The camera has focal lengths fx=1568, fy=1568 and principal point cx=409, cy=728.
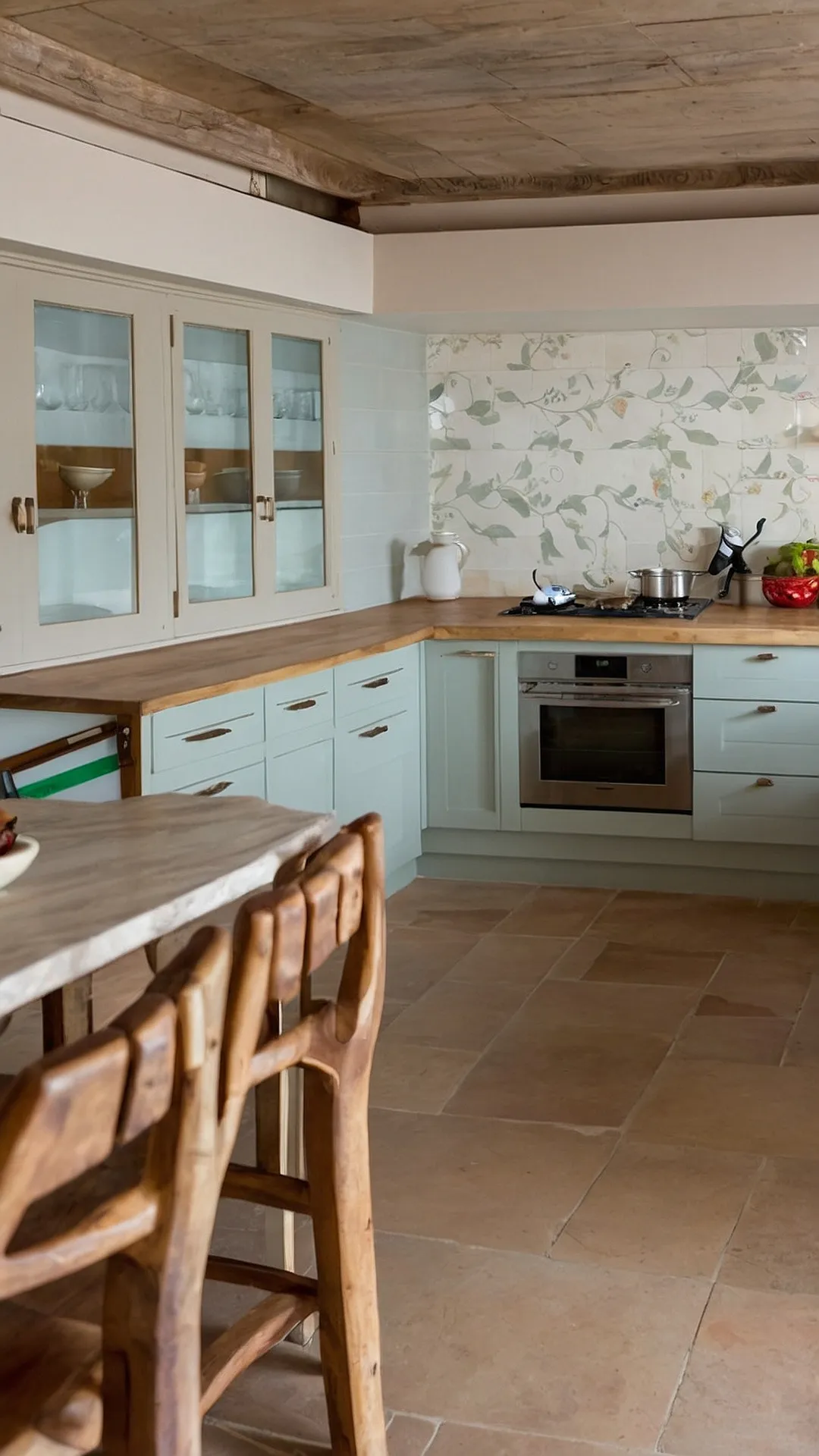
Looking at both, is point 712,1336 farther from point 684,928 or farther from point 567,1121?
point 684,928

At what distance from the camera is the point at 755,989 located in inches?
177

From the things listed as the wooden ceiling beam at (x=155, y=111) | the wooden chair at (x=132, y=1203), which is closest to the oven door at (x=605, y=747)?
the wooden ceiling beam at (x=155, y=111)

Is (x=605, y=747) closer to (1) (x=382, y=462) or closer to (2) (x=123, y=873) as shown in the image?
(1) (x=382, y=462)

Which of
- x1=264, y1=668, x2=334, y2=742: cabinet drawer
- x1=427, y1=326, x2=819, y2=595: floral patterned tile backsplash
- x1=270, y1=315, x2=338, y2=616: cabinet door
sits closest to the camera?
x1=264, y1=668, x2=334, y2=742: cabinet drawer

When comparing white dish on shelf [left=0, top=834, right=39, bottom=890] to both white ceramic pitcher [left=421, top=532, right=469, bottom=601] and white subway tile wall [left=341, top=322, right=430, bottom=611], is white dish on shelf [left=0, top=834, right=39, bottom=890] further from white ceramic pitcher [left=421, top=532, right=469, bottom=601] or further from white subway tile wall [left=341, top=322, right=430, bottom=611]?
white ceramic pitcher [left=421, top=532, right=469, bottom=601]

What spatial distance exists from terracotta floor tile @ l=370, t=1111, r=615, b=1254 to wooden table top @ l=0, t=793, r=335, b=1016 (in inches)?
38.9

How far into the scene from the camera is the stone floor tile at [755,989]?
14.1 ft

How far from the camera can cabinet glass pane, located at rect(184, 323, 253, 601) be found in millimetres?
4883

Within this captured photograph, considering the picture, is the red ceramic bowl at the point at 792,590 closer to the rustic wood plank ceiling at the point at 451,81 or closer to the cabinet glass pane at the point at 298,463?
A: the rustic wood plank ceiling at the point at 451,81

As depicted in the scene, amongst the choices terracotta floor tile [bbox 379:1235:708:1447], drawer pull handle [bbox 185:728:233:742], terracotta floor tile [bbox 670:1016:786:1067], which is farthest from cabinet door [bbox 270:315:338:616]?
terracotta floor tile [bbox 379:1235:708:1447]

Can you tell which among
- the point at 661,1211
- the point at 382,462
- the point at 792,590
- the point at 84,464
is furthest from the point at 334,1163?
the point at 382,462

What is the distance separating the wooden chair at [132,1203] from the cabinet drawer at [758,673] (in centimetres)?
396

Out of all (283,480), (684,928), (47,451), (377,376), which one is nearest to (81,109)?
(47,451)

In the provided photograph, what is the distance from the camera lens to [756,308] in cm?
550
